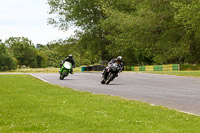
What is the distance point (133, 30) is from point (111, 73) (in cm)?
1577

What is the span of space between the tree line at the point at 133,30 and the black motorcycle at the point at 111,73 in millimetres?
9620

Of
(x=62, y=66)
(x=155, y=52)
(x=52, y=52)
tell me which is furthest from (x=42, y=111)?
(x=52, y=52)

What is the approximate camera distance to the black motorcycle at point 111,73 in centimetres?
2067

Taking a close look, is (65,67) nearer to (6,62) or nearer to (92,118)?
(92,118)

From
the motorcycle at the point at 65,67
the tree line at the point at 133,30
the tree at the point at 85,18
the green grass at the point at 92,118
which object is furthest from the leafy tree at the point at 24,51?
the green grass at the point at 92,118

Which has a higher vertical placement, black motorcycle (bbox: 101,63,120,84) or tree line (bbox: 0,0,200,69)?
tree line (bbox: 0,0,200,69)

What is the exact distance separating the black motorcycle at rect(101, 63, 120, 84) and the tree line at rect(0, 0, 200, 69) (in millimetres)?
9620

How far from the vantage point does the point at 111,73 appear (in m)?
21.1

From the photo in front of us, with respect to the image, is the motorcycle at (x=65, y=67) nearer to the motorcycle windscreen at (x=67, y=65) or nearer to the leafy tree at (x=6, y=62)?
the motorcycle windscreen at (x=67, y=65)

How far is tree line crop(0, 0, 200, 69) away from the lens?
35591 mm

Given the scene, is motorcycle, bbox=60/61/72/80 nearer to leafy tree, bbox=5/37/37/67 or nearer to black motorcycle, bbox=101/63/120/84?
black motorcycle, bbox=101/63/120/84

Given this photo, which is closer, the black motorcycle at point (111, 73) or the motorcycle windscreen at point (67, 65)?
the black motorcycle at point (111, 73)

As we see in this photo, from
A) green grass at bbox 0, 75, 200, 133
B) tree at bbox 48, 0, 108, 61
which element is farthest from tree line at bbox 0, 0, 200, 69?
green grass at bbox 0, 75, 200, 133

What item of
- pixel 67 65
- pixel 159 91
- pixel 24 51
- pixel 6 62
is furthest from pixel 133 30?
pixel 24 51
